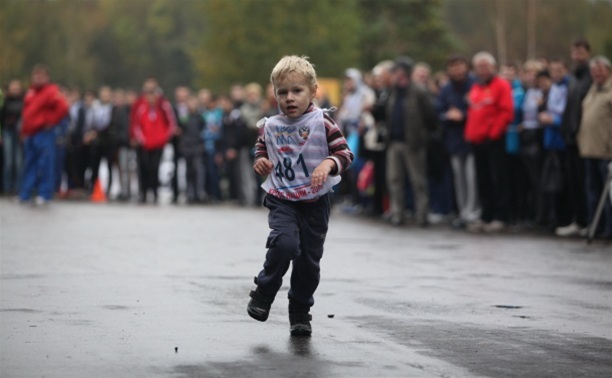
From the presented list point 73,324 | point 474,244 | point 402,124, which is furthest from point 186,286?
point 402,124

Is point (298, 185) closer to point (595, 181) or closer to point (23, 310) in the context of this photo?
point (23, 310)

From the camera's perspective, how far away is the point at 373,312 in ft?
30.9

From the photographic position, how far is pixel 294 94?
8406 mm

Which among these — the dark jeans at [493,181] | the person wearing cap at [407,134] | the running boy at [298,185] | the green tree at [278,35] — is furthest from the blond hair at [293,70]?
the green tree at [278,35]

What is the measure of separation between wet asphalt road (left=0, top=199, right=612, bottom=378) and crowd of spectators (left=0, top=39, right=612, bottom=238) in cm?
186

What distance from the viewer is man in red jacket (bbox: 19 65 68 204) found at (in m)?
24.5

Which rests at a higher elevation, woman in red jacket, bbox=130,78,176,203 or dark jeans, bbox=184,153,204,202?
woman in red jacket, bbox=130,78,176,203

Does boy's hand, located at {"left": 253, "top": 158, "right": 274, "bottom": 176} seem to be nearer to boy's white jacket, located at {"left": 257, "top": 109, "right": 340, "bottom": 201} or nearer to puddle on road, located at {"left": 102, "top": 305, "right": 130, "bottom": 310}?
boy's white jacket, located at {"left": 257, "top": 109, "right": 340, "bottom": 201}

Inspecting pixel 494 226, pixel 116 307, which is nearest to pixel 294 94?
pixel 116 307

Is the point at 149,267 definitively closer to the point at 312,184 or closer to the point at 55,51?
the point at 312,184

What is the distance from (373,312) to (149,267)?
3457 millimetres

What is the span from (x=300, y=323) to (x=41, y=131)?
17.1 meters

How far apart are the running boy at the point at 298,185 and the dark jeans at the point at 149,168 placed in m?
19.4

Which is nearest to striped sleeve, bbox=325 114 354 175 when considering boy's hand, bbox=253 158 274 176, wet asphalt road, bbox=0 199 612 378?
boy's hand, bbox=253 158 274 176
